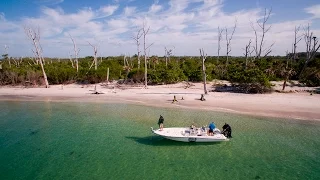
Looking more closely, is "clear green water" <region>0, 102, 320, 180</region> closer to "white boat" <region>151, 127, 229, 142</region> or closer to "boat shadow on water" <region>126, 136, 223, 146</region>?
"boat shadow on water" <region>126, 136, 223, 146</region>

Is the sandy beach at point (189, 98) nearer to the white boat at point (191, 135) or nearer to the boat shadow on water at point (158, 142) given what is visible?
the white boat at point (191, 135)

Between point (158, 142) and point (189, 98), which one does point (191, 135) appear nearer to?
point (158, 142)

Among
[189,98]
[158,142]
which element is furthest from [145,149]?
[189,98]

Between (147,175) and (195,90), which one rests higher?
(195,90)

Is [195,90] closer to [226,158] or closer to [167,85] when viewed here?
[167,85]

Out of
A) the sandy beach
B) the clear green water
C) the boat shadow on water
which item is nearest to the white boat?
the boat shadow on water

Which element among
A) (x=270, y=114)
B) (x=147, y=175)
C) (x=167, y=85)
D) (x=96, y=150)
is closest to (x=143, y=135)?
(x=96, y=150)
